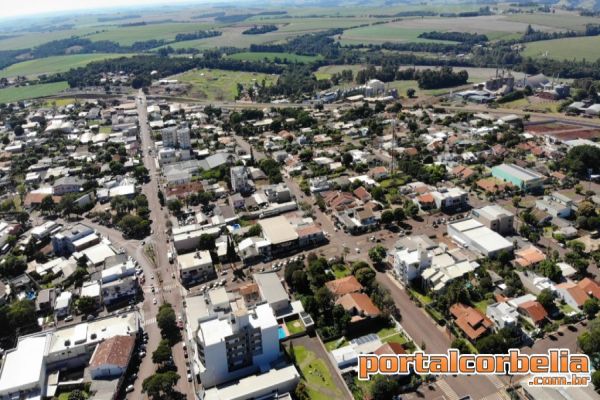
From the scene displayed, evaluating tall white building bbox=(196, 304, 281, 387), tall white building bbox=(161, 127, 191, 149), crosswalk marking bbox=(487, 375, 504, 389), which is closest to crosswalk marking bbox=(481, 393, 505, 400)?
crosswalk marking bbox=(487, 375, 504, 389)

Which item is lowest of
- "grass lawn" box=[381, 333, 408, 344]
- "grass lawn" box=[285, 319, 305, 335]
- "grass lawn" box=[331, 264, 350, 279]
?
"grass lawn" box=[331, 264, 350, 279]

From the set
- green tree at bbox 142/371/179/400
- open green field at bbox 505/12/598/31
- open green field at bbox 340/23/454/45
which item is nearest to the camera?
green tree at bbox 142/371/179/400

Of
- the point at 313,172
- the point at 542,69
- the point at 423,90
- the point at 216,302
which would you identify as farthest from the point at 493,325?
the point at 542,69

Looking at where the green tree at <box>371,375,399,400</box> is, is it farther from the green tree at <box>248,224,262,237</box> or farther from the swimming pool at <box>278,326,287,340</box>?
the green tree at <box>248,224,262,237</box>

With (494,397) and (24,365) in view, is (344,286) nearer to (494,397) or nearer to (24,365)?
(494,397)

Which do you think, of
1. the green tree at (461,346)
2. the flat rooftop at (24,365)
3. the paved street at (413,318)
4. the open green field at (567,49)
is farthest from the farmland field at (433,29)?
the flat rooftop at (24,365)

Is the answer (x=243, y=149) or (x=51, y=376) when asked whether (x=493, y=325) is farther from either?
(x=243, y=149)

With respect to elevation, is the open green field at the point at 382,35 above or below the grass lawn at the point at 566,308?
above

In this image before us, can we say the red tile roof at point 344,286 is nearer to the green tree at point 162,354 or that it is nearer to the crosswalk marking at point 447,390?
the crosswalk marking at point 447,390
